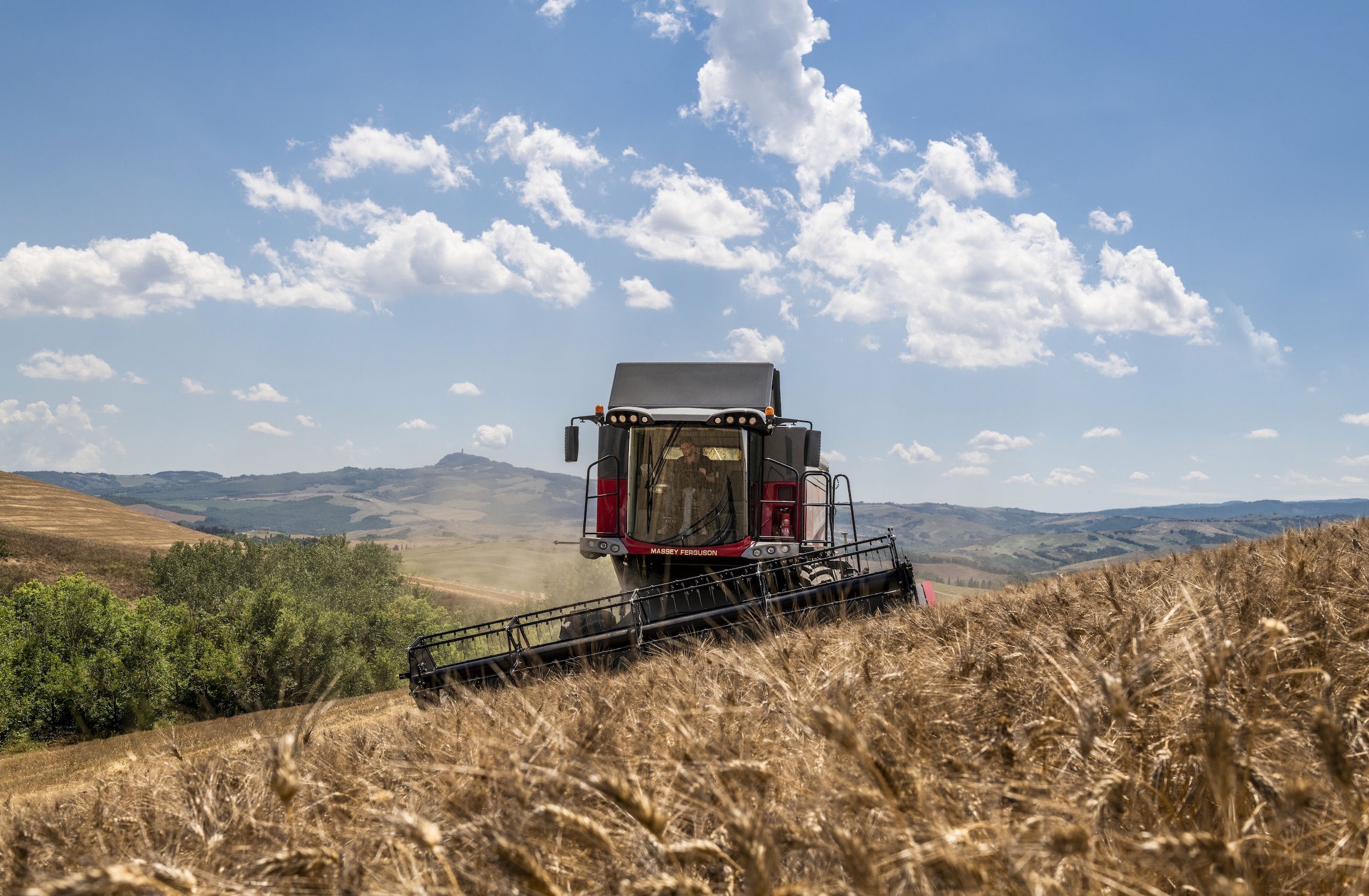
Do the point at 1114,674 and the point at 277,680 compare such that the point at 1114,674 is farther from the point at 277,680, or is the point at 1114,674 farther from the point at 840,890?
the point at 277,680

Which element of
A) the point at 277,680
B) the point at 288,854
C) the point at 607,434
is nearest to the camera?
the point at 288,854

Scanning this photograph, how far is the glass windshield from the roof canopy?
504 mm

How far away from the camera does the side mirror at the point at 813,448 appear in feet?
29.1

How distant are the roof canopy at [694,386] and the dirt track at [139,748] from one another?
184 inches

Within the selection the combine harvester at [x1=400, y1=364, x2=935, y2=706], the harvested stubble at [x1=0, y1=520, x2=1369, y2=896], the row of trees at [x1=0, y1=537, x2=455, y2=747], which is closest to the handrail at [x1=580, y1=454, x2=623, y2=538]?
the combine harvester at [x1=400, y1=364, x2=935, y2=706]

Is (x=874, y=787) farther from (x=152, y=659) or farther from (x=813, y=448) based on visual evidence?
(x=152, y=659)

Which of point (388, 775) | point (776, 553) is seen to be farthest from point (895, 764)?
point (776, 553)

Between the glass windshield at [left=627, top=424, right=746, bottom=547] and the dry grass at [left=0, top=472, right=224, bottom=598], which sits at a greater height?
the glass windshield at [left=627, top=424, right=746, bottom=547]

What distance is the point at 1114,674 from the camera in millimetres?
2254

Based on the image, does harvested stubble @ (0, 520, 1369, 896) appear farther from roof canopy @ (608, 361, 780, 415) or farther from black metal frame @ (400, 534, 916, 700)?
roof canopy @ (608, 361, 780, 415)

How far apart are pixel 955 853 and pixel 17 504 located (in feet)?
366

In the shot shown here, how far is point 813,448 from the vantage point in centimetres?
888

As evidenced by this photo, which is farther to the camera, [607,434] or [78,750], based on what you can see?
[78,750]

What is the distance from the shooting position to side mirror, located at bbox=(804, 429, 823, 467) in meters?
8.86
